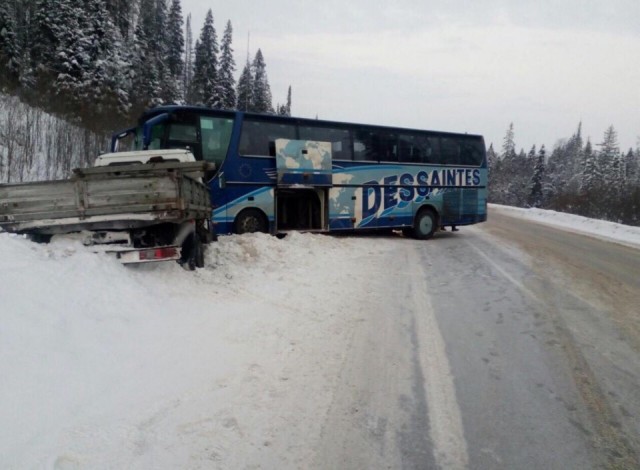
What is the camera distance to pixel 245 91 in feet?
216

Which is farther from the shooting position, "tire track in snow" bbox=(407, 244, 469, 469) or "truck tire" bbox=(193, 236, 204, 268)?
"truck tire" bbox=(193, 236, 204, 268)

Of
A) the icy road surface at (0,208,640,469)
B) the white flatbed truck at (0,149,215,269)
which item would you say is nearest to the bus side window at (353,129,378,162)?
the icy road surface at (0,208,640,469)

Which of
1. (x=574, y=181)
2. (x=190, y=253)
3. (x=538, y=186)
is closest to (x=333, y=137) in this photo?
(x=190, y=253)

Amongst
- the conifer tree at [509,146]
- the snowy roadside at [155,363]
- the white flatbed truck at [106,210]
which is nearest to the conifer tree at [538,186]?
the conifer tree at [509,146]

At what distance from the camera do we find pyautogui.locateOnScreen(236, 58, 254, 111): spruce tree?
64625 millimetres

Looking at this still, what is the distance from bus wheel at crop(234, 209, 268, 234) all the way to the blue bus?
3 centimetres

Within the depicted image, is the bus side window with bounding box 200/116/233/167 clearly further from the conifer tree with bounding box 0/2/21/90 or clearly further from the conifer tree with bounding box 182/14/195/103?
the conifer tree with bounding box 182/14/195/103

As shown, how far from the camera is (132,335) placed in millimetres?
4637

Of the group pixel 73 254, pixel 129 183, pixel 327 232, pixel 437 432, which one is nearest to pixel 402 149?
pixel 327 232

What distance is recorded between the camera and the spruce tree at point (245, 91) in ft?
212

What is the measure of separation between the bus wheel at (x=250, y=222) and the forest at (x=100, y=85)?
13484 millimetres

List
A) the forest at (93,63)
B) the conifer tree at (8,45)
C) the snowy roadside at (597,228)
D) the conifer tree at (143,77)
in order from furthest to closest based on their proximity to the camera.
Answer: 1. the conifer tree at (143,77)
2. the conifer tree at (8,45)
3. the forest at (93,63)
4. the snowy roadside at (597,228)

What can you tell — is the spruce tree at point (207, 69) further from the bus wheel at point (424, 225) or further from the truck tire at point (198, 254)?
the truck tire at point (198, 254)

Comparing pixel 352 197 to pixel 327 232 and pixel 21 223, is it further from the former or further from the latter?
pixel 21 223
